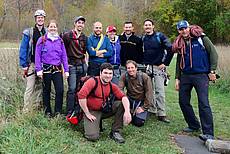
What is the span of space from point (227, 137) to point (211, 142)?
3.05 ft

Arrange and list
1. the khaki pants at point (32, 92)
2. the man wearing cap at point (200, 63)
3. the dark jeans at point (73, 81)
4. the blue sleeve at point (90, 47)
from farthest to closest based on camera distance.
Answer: the blue sleeve at point (90, 47), the dark jeans at point (73, 81), the khaki pants at point (32, 92), the man wearing cap at point (200, 63)

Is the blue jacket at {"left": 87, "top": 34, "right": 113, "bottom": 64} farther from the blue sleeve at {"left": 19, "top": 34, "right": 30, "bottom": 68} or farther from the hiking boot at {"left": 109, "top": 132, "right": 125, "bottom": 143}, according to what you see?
the hiking boot at {"left": 109, "top": 132, "right": 125, "bottom": 143}

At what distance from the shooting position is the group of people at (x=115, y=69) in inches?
226

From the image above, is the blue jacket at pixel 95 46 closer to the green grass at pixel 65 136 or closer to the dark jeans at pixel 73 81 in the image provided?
the dark jeans at pixel 73 81

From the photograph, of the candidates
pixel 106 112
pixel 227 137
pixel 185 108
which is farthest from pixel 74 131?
pixel 227 137

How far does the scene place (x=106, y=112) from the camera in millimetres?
5836

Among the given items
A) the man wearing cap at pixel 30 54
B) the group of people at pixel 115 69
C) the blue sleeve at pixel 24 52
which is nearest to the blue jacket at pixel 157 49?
A: the group of people at pixel 115 69

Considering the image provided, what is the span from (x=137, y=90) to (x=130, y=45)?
1.01 meters

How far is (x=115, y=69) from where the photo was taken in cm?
710

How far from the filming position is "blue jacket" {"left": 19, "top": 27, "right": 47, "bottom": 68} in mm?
6129

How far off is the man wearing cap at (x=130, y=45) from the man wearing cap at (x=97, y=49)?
1.97 ft

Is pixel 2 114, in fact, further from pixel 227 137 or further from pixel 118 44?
pixel 227 137

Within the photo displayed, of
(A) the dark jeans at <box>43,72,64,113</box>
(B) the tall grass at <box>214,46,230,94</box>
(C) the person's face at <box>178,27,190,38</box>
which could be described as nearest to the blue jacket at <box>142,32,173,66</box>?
(C) the person's face at <box>178,27,190,38</box>

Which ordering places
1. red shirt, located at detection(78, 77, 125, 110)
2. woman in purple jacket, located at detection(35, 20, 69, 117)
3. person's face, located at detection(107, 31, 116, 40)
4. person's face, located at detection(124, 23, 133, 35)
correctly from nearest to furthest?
red shirt, located at detection(78, 77, 125, 110), woman in purple jacket, located at detection(35, 20, 69, 117), person's face, located at detection(107, 31, 116, 40), person's face, located at detection(124, 23, 133, 35)
